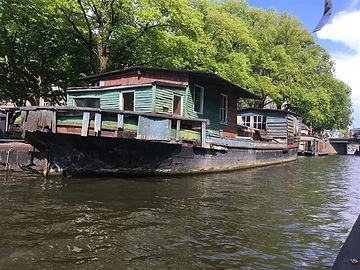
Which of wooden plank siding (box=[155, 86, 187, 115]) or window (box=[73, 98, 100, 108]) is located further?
window (box=[73, 98, 100, 108])

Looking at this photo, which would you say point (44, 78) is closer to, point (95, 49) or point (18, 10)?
point (95, 49)

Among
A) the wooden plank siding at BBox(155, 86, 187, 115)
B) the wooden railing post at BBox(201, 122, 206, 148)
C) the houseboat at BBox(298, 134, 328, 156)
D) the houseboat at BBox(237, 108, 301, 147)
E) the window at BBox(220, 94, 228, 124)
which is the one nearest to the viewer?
the wooden railing post at BBox(201, 122, 206, 148)

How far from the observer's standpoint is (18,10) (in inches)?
656

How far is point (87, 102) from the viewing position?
1535 cm

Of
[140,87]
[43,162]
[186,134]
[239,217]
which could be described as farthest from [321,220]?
[43,162]

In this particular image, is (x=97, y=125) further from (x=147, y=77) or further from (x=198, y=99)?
(x=198, y=99)

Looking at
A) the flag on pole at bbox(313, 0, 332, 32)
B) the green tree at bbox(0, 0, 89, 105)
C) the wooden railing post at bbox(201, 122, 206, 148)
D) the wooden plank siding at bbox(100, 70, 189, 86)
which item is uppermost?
the green tree at bbox(0, 0, 89, 105)

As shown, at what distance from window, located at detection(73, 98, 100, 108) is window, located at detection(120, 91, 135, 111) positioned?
1.81 meters

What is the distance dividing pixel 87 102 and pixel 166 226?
37.0 feet

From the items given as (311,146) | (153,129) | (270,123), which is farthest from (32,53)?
(311,146)

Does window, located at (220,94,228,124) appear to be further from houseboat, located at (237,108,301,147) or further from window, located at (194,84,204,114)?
houseboat, located at (237,108,301,147)

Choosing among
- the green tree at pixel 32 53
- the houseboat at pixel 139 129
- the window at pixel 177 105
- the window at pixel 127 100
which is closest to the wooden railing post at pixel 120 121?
the houseboat at pixel 139 129

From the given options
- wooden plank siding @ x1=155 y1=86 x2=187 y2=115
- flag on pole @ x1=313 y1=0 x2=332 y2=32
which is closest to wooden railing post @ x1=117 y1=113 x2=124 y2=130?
wooden plank siding @ x1=155 y1=86 x2=187 y2=115

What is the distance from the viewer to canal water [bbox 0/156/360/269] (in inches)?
166
